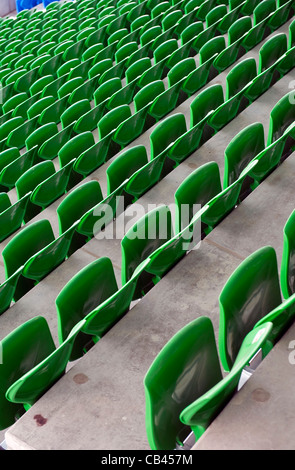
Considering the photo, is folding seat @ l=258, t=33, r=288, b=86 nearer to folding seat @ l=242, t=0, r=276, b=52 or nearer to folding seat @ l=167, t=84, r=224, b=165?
folding seat @ l=242, t=0, r=276, b=52

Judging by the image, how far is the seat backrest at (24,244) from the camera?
279cm

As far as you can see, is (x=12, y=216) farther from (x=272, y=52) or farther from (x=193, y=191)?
(x=272, y=52)

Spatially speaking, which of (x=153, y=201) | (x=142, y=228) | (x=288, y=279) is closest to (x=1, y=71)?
(x=153, y=201)

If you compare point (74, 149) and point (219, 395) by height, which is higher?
point (219, 395)

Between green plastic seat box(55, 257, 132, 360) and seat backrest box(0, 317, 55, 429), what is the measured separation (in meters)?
0.09

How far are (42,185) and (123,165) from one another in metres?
0.46

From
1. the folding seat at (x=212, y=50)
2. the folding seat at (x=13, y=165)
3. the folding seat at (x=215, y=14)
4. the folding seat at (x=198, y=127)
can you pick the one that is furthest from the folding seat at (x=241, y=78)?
the folding seat at (x=215, y=14)

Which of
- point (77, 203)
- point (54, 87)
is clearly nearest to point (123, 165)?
point (77, 203)

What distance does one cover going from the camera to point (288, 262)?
6.93 ft

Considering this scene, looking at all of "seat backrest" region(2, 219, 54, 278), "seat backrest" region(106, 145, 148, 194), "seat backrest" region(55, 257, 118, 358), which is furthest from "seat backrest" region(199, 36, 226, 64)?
"seat backrest" region(55, 257, 118, 358)

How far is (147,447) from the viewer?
6.21ft

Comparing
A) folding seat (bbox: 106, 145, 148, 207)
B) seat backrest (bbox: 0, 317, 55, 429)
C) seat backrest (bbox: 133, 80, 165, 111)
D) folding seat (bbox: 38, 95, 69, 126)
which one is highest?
seat backrest (bbox: 0, 317, 55, 429)

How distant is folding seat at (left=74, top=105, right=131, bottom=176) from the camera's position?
3.56 m

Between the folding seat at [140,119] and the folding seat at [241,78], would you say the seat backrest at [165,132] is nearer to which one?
the folding seat at [140,119]
